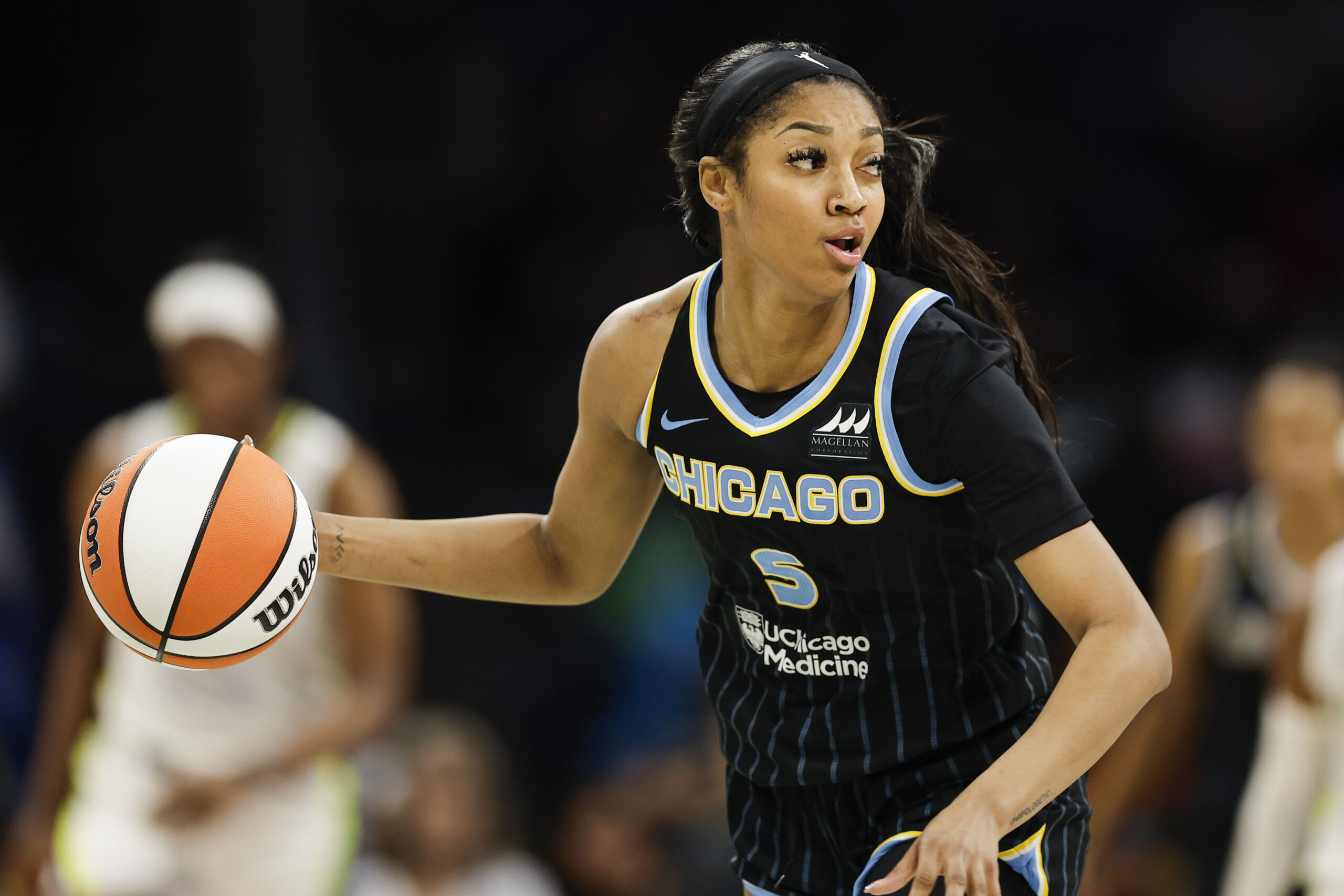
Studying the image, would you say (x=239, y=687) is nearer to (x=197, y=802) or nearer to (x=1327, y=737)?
(x=197, y=802)

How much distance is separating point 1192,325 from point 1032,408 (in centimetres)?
686

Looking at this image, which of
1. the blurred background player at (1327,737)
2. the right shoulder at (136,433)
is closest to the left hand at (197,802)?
the right shoulder at (136,433)

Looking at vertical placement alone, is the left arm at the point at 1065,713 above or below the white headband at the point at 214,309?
below

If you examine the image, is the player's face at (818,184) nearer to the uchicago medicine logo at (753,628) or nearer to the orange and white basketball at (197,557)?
the uchicago medicine logo at (753,628)

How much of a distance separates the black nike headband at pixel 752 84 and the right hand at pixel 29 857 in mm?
3751

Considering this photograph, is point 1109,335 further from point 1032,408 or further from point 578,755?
point 1032,408

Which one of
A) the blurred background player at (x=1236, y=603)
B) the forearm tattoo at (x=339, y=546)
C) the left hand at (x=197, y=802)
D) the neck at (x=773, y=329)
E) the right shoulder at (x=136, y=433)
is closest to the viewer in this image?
the neck at (x=773, y=329)

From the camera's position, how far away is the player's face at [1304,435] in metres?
5.39

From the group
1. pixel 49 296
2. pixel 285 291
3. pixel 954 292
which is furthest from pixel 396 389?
pixel 954 292

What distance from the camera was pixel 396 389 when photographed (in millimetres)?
8875

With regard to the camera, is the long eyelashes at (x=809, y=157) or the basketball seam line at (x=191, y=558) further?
the basketball seam line at (x=191, y=558)

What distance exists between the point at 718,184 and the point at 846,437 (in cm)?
52

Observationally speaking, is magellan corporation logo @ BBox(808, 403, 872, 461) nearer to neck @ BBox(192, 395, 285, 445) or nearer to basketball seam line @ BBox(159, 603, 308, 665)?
basketball seam line @ BBox(159, 603, 308, 665)

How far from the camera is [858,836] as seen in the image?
9.11ft
